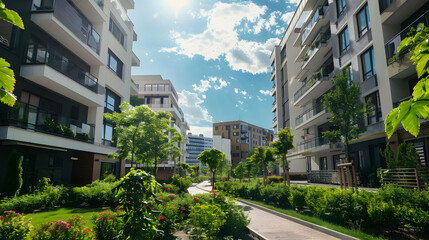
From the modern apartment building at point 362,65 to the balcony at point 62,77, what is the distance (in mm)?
20518

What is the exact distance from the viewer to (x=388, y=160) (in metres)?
14.5

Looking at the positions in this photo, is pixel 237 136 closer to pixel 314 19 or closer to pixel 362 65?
pixel 314 19

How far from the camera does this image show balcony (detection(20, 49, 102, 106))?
1531 centimetres

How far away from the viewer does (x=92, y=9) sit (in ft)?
69.4

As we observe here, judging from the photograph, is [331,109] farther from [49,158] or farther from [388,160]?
[49,158]

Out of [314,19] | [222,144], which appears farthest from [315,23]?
[222,144]

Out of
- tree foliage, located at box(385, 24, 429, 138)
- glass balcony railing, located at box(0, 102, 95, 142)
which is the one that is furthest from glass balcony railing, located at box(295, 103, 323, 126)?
tree foliage, located at box(385, 24, 429, 138)

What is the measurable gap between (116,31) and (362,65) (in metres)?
24.4

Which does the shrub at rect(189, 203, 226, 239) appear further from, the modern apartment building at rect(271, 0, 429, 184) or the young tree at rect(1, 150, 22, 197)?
the modern apartment building at rect(271, 0, 429, 184)

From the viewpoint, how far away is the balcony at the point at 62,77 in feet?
50.2

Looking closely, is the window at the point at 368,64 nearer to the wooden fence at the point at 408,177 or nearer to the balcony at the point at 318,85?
the balcony at the point at 318,85

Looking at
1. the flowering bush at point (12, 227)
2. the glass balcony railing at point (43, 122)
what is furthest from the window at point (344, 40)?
the flowering bush at point (12, 227)

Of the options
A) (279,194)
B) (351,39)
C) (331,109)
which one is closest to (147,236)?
(279,194)

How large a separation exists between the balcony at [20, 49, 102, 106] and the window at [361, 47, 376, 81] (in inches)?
887
